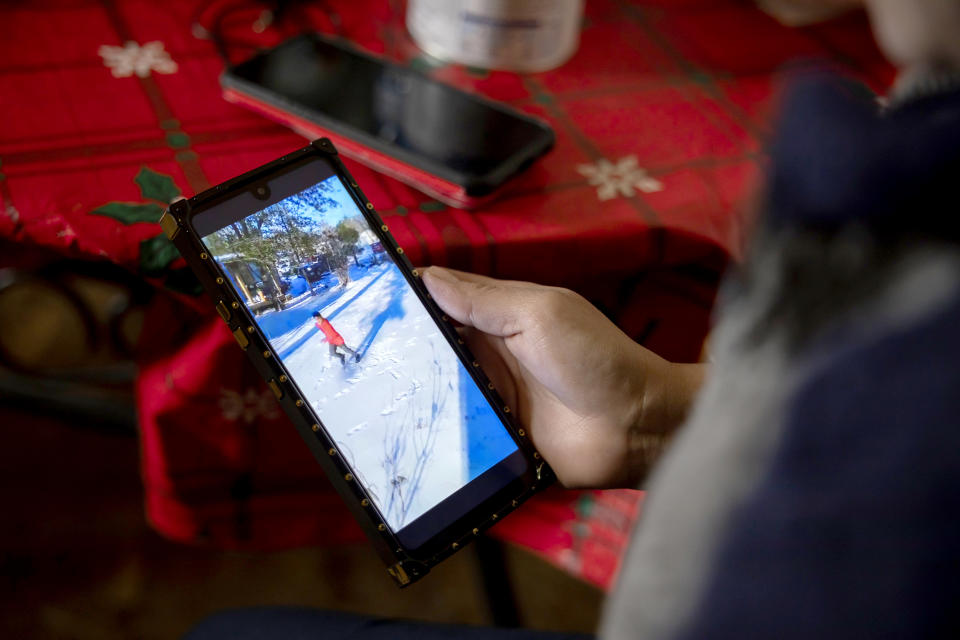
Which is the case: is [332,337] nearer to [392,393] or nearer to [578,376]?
[392,393]

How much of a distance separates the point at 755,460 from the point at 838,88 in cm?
11

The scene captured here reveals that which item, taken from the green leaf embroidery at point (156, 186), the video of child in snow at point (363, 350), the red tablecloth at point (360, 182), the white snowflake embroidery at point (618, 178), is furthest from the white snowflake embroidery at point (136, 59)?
the white snowflake embroidery at point (618, 178)

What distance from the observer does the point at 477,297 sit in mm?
553

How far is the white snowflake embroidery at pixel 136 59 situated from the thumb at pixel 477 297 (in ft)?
0.99

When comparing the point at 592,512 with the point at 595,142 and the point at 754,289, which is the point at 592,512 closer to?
the point at 595,142

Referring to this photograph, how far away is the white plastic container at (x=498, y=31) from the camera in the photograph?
697 mm

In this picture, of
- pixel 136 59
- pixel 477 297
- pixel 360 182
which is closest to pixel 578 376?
pixel 477 297

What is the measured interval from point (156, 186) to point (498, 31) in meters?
0.32

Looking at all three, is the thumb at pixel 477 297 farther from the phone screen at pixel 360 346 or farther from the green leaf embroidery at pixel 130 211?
the green leaf embroidery at pixel 130 211

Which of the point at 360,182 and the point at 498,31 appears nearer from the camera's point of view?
the point at 360,182

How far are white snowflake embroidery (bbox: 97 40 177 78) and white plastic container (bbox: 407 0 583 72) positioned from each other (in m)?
0.22

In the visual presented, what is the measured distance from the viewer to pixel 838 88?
225mm

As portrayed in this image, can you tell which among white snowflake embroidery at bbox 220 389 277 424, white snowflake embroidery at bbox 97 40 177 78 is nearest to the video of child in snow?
white snowflake embroidery at bbox 220 389 277 424

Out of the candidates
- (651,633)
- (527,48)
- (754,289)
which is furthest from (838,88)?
(527,48)
